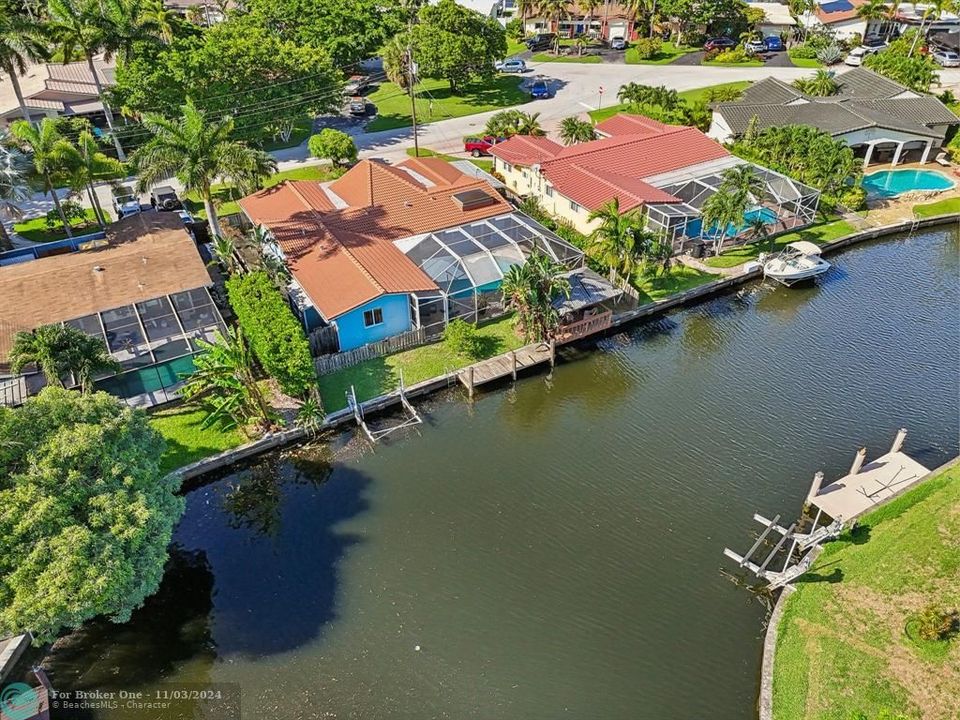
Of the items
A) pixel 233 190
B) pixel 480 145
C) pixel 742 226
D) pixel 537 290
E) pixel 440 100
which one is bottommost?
pixel 742 226

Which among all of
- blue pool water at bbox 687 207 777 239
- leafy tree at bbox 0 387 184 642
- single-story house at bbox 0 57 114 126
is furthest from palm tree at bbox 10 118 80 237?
blue pool water at bbox 687 207 777 239

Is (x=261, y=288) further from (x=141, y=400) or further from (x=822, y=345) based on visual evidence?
(x=822, y=345)

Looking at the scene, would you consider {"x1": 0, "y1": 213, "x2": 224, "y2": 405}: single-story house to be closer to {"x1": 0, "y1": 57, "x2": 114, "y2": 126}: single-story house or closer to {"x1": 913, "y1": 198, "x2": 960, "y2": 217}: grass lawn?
{"x1": 0, "y1": 57, "x2": 114, "y2": 126}: single-story house

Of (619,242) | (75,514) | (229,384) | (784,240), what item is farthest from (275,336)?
(784,240)

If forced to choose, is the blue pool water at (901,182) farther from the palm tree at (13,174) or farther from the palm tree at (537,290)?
the palm tree at (13,174)

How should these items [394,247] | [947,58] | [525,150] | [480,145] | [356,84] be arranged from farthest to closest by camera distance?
[947,58] → [356,84] → [480,145] → [525,150] → [394,247]

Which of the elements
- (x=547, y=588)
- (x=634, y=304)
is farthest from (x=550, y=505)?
(x=634, y=304)

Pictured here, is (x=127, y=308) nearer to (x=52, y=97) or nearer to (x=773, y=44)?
(x=52, y=97)
